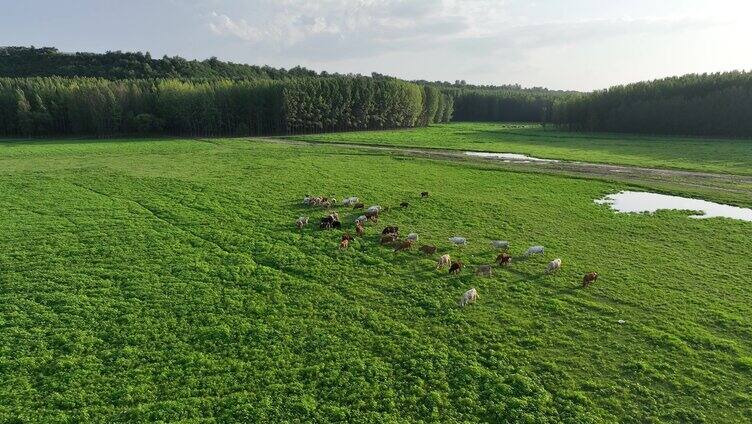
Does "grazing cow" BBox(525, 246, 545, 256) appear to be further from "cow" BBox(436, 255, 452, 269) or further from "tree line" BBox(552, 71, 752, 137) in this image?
"tree line" BBox(552, 71, 752, 137)

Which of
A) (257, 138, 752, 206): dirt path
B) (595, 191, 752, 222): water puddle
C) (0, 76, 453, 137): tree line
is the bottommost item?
(595, 191, 752, 222): water puddle

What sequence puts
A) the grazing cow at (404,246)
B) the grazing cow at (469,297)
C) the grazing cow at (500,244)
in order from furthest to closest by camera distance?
the grazing cow at (500,244)
the grazing cow at (404,246)
the grazing cow at (469,297)

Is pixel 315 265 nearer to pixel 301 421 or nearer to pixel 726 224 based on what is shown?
pixel 301 421

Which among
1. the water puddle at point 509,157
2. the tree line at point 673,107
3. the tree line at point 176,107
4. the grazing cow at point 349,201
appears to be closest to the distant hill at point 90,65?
the tree line at point 176,107

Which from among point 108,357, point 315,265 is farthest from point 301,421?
point 315,265

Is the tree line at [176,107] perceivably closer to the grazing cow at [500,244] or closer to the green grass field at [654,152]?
the green grass field at [654,152]

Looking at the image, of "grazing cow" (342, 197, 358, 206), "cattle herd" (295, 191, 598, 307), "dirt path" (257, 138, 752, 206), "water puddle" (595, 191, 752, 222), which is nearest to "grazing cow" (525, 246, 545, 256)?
"cattle herd" (295, 191, 598, 307)
